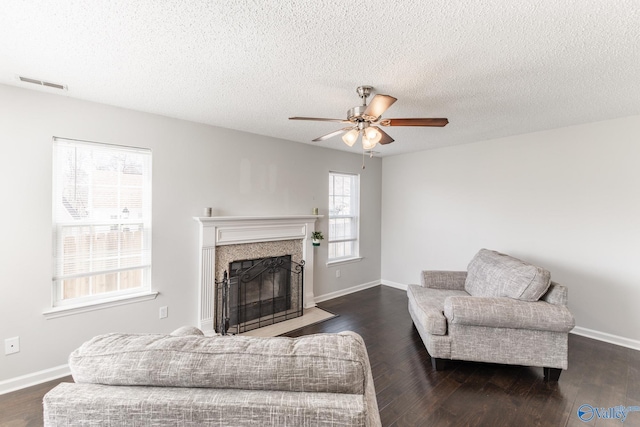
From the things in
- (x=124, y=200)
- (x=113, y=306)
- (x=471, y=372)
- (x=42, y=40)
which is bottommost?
(x=471, y=372)

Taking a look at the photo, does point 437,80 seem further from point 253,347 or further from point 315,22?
point 253,347

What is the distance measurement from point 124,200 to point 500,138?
4846 mm

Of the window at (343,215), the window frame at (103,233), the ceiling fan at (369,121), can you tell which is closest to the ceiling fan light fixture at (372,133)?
the ceiling fan at (369,121)

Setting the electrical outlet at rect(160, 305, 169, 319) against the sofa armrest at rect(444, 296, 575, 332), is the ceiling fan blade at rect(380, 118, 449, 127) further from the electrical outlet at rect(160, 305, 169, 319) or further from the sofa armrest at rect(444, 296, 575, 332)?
the electrical outlet at rect(160, 305, 169, 319)

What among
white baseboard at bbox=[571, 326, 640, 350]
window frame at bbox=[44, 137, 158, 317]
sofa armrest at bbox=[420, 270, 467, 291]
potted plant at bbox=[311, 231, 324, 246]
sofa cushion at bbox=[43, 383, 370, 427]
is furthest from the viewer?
potted plant at bbox=[311, 231, 324, 246]

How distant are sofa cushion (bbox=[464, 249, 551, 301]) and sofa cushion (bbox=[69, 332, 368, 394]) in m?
2.24

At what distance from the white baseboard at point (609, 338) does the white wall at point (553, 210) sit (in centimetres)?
1

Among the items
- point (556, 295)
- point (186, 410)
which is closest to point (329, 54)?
point (186, 410)

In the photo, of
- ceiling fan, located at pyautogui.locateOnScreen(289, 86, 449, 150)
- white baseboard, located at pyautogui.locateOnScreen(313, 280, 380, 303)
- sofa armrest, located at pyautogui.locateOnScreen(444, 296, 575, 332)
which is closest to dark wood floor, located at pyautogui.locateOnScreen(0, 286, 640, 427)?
sofa armrest, located at pyautogui.locateOnScreen(444, 296, 575, 332)

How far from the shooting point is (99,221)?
→ 2.72 meters

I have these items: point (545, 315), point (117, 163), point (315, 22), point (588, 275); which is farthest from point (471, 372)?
A: point (117, 163)

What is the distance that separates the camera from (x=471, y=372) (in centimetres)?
257

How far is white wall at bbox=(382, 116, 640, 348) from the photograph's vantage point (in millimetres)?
3084

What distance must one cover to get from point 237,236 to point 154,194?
40.9 inches
